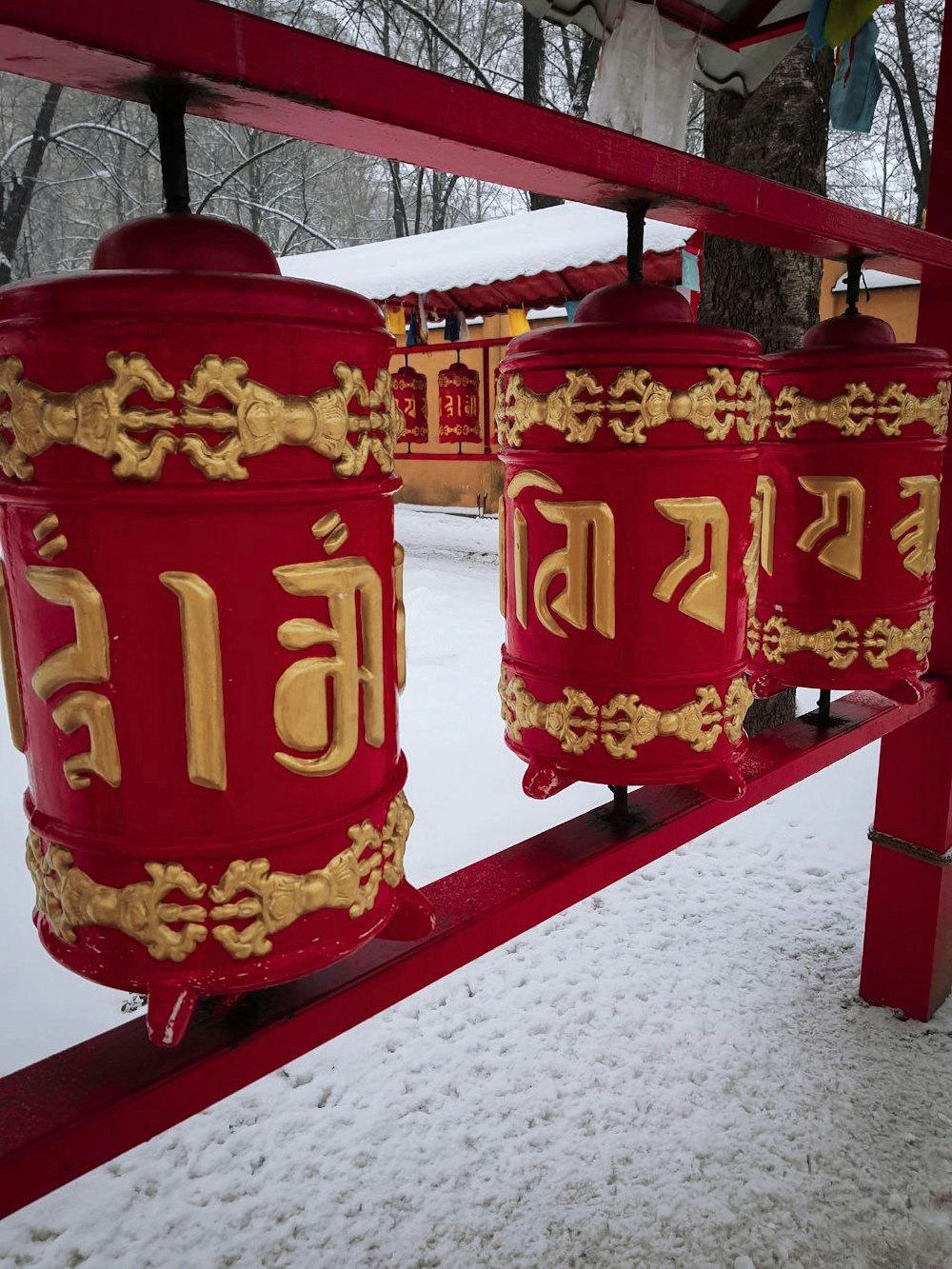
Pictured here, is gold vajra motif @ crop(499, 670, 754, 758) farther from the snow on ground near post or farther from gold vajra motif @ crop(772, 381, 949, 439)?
the snow on ground near post

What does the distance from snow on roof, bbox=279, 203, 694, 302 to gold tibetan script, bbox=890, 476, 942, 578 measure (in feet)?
10.7

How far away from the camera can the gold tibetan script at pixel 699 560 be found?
0.86m

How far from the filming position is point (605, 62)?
1628 mm

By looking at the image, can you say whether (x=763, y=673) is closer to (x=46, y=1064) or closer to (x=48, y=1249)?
(x=46, y=1064)

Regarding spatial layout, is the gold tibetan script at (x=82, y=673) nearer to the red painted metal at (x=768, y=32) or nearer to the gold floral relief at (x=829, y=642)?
the gold floral relief at (x=829, y=642)

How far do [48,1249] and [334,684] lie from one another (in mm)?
1479

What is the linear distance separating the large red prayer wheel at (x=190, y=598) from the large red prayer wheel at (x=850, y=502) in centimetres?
72

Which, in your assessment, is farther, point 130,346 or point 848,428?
point 848,428

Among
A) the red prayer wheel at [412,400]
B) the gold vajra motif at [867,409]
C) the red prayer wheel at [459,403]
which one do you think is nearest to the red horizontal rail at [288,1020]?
the gold vajra motif at [867,409]

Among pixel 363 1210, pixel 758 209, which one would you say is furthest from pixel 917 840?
pixel 758 209

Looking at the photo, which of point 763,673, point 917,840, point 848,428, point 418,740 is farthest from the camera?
point 418,740

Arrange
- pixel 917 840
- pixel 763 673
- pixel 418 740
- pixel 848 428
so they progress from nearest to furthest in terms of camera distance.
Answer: pixel 848 428
pixel 763 673
pixel 917 840
pixel 418 740

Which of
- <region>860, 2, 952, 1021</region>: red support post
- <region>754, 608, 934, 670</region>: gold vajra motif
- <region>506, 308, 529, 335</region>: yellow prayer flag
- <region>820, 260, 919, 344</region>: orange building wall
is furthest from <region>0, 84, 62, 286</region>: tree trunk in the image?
<region>754, 608, 934, 670</region>: gold vajra motif

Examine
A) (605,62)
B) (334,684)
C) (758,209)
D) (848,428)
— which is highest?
(605,62)
